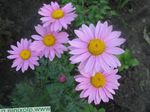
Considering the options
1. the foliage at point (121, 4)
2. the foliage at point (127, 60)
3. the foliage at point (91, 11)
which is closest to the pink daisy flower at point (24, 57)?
the foliage at point (91, 11)

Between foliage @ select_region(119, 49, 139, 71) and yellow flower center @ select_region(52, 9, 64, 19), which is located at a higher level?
foliage @ select_region(119, 49, 139, 71)

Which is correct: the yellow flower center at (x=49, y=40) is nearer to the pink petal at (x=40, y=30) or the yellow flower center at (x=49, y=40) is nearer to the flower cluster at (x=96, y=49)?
the pink petal at (x=40, y=30)

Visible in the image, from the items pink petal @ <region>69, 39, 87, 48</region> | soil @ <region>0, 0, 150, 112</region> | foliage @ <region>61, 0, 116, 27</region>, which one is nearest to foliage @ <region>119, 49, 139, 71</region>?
soil @ <region>0, 0, 150, 112</region>

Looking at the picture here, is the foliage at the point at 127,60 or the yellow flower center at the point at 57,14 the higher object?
the foliage at the point at 127,60

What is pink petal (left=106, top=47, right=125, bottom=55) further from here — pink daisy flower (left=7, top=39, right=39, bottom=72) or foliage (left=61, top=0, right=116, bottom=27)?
foliage (left=61, top=0, right=116, bottom=27)

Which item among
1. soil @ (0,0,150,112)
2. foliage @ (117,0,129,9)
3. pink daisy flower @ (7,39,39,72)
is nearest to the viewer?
pink daisy flower @ (7,39,39,72)

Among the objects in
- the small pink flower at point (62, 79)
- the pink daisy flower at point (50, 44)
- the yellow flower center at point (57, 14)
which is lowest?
the small pink flower at point (62, 79)

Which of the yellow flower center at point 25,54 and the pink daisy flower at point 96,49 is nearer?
the pink daisy flower at point 96,49
